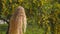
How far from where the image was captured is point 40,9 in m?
6.83

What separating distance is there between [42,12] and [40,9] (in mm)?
141

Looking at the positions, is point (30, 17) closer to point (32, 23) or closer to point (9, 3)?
point (32, 23)

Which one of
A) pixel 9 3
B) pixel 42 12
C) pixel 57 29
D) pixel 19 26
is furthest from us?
pixel 57 29

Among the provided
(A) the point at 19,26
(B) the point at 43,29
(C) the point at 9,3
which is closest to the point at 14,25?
(A) the point at 19,26

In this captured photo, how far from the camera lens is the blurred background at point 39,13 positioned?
21.5 feet

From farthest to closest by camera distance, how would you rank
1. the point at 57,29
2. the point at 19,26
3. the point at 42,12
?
the point at 57,29, the point at 42,12, the point at 19,26

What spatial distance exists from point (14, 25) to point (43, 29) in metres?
4.53

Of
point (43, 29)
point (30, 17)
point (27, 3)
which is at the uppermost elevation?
point (27, 3)

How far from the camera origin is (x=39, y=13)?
22.8 ft

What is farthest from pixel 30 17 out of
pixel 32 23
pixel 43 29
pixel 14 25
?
pixel 14 25

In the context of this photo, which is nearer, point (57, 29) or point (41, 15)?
point (41, 15)

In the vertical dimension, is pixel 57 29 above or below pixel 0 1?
below

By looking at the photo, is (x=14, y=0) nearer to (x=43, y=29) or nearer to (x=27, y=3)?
(x=27, y=3)

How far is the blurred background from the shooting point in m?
6.54
